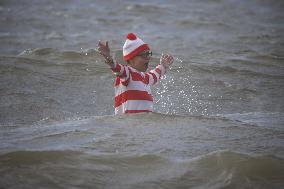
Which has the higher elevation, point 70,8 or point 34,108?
point 70,8

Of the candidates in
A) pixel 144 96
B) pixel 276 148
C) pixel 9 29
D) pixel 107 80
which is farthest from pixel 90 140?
pixel 9 29

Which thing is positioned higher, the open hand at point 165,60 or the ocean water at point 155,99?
the open hand at point 165,60

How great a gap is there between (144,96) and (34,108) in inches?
98.8

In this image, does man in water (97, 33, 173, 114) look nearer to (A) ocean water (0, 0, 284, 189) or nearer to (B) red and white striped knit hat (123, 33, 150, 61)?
(B) red and white striped knit hat (123, 33, 150, 61)

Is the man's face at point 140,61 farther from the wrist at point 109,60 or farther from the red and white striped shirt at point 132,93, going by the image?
the wrist at point 109,60

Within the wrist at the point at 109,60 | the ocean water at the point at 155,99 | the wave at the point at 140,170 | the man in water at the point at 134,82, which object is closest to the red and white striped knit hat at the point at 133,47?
the man in water at the point at 134,82

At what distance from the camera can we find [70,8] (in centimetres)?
2008

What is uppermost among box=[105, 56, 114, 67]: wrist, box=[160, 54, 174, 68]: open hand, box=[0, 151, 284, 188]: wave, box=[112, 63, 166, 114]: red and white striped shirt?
box=[105, 56, 114, 67]: wrist

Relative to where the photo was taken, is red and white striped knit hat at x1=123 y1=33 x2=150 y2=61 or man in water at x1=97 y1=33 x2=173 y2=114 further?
red and white striped knit hat at x1=123 y1=33 x2=150 y2=61

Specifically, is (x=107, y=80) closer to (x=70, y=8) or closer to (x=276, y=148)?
(x=276, y=148)

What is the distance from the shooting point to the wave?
5277 mm

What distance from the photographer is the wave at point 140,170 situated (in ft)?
17.3

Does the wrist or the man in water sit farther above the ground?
the wrist

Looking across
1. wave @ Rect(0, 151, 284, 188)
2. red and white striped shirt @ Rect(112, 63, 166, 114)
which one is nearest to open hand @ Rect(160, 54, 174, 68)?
red and white striped shirt @ Rect(112, 63, 166, 114)
